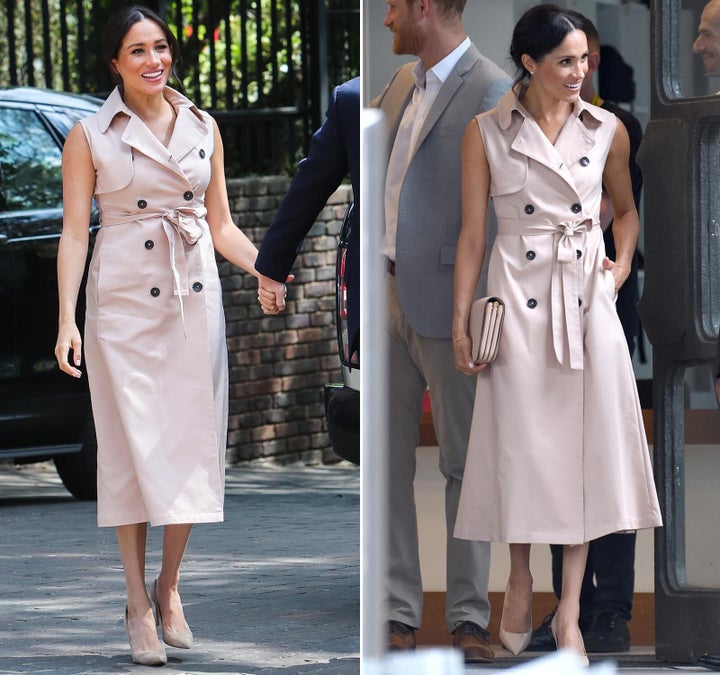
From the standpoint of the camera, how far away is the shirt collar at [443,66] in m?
3.78

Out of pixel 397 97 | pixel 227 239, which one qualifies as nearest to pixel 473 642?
pixel 397 97

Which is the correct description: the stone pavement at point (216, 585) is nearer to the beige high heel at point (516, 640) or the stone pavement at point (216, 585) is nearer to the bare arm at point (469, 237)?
the beige high heel at point (516, 640)

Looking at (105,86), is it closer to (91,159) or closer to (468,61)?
(91,159)

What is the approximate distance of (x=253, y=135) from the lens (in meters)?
11.0

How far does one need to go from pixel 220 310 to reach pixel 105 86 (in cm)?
555

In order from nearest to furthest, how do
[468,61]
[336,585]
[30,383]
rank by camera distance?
1. [468,61]
2. [336,585]
3. [30,383]

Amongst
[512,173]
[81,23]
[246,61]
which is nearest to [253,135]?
[246,61]

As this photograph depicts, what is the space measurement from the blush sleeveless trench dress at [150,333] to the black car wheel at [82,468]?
3.28m

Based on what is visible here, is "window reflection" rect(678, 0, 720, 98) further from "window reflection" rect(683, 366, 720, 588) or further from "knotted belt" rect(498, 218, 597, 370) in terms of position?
"window reflection" rect(683, 366, 720, 588)

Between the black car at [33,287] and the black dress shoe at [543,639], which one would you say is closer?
the black dress shoe at [543,639]

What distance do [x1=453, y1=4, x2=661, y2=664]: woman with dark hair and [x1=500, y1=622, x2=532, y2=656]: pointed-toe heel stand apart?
46 millimetres

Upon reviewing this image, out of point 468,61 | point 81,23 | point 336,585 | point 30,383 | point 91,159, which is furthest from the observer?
point 81,23

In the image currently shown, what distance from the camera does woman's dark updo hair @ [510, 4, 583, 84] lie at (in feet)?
12.4

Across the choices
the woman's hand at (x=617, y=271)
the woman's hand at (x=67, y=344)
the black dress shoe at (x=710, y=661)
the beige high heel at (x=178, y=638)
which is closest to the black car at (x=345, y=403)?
the beige high heel at (x=178, y=638)
